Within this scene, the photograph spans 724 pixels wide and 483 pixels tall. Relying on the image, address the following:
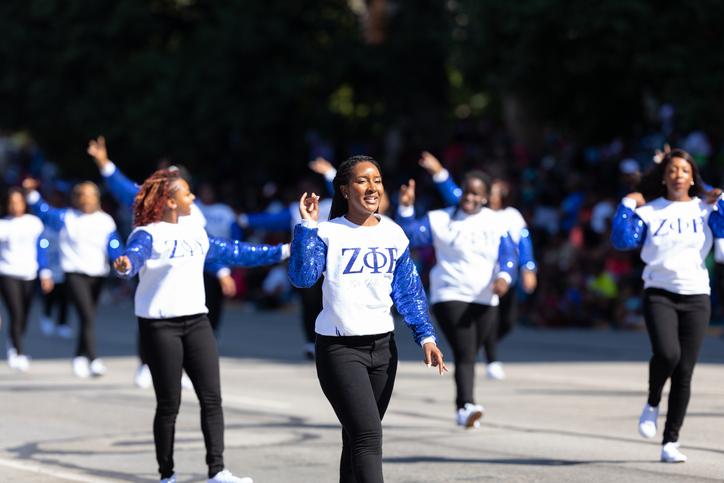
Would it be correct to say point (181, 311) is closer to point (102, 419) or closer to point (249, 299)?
point (102, 419)

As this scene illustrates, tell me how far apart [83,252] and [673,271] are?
731cm

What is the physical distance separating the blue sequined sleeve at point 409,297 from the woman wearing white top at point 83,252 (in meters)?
7.76

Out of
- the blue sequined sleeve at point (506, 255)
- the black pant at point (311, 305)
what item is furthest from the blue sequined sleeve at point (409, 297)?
the black pant at point (311, 305)

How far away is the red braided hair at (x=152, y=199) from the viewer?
27.7 feet

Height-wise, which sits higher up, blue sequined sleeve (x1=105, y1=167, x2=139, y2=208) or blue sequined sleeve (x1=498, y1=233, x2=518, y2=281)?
blue sequined sleeve (x1=105, y1=167, x2=139, y2=208)

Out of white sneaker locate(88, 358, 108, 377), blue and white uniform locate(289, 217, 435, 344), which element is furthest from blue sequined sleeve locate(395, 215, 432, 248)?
white sneaker locate(88, 358, 108, 377)

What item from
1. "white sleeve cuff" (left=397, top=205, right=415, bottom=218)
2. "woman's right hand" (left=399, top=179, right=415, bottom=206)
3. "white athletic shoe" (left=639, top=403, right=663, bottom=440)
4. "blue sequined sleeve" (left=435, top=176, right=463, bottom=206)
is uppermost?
"blue sequined sleeve" (left=435, top=176, right=463, bottom=206)

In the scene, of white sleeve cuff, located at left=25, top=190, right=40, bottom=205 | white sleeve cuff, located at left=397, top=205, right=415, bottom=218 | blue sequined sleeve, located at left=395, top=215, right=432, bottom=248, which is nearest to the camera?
white sleeve cuff, located at left=397, top=205, right=415, bottom=218

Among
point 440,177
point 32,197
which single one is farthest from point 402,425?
point 32,197

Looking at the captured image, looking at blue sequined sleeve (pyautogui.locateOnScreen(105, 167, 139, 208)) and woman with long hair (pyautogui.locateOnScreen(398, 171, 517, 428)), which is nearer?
woman with long hair (pyautogui.locateOnScreen(398, 171, 517, 428))

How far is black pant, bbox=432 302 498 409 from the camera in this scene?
10.1 meters

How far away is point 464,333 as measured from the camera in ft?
33.6

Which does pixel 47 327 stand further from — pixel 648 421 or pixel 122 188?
pixel 648 421

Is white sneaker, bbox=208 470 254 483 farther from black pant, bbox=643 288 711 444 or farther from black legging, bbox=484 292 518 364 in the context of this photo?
black legging, bbox=484 292 518 364
